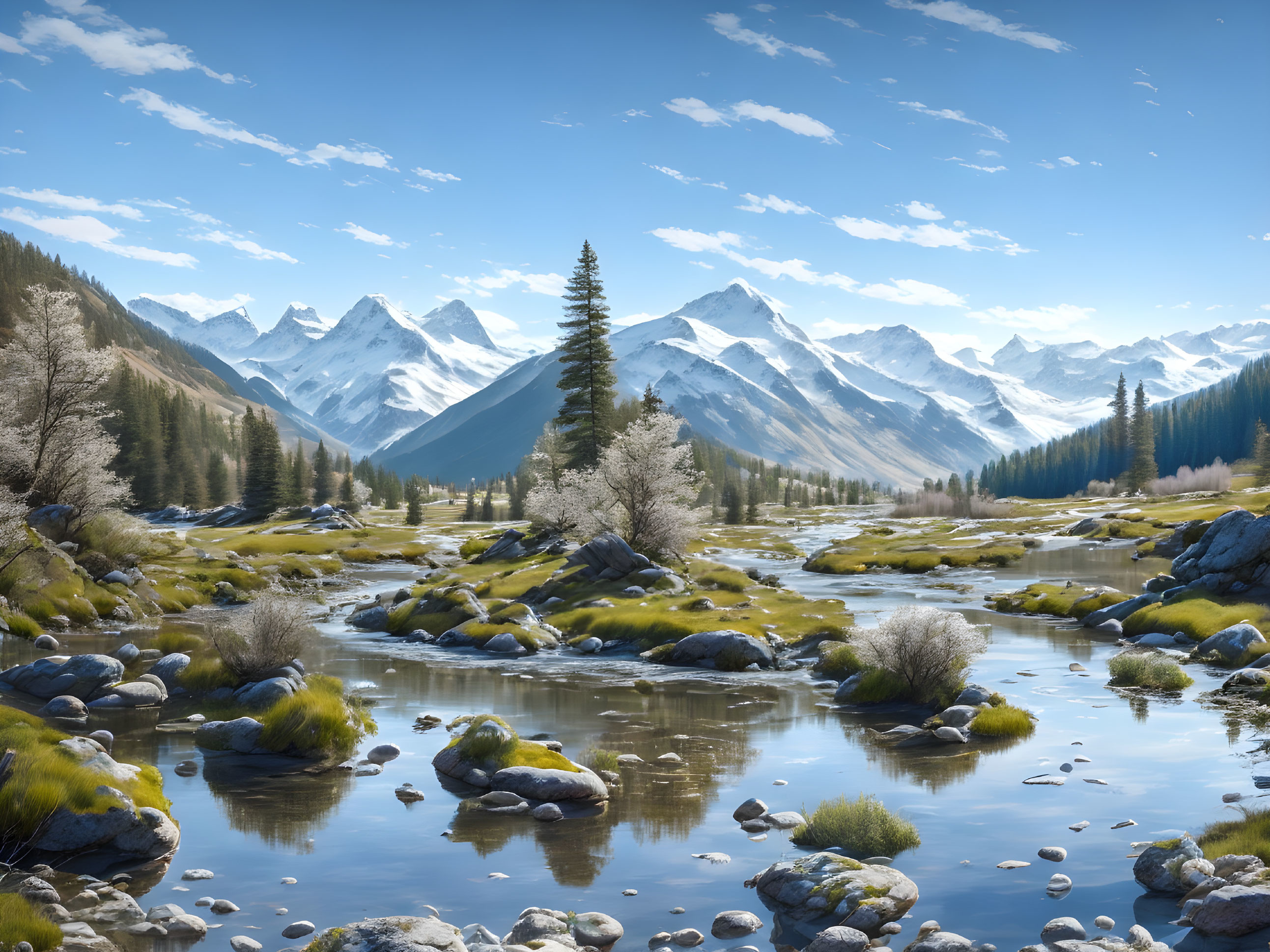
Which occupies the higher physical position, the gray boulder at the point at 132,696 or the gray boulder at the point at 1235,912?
the gray boulder at the point at 1235,912

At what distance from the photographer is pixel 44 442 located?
54250 mm

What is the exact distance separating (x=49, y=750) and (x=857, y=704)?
22201mm

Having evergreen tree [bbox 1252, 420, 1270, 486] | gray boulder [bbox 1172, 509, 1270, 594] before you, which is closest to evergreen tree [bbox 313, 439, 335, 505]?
gray boulder [bbox 1172, 509, 1270, 594]

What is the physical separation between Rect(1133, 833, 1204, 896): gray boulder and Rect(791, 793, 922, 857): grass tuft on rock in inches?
143

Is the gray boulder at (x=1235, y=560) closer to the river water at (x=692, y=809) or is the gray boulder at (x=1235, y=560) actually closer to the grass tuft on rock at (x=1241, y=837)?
the river water at (x=692, y=809)

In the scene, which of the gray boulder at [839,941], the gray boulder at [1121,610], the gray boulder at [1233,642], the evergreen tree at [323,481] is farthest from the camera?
the evergreen tree at [323,481]

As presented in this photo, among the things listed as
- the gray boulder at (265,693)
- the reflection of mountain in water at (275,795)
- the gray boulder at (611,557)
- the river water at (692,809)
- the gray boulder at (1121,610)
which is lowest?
the reflection of mountain in water at (275,795)

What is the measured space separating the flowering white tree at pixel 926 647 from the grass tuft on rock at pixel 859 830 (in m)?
11.7

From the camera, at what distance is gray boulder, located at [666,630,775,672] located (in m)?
35.6

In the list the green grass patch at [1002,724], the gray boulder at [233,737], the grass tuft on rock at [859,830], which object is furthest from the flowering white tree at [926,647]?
the gray boulder at [233,737]

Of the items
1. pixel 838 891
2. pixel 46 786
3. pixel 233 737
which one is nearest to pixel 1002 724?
pixel 838 891

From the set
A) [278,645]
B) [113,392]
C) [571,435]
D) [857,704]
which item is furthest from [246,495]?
[857,704]

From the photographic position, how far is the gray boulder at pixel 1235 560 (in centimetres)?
4212

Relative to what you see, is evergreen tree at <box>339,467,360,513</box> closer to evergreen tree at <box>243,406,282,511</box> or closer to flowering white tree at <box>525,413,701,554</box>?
evergreen tree at <box>243,406,282,511</box>
